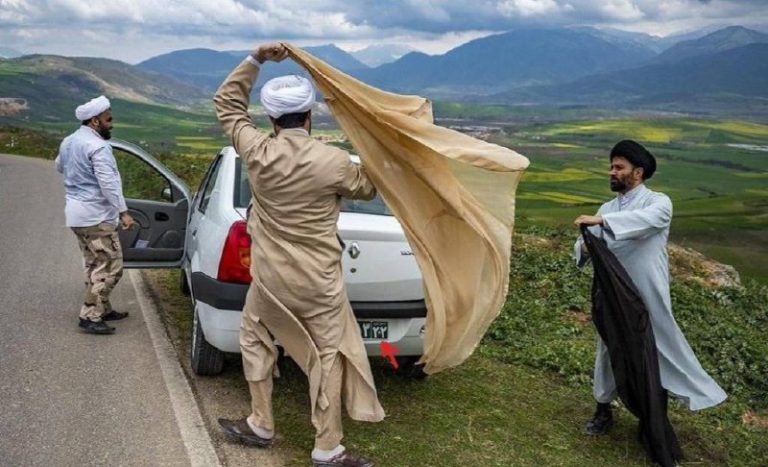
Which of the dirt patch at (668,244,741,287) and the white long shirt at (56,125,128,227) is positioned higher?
the white long shirt at (56,125,128,227)

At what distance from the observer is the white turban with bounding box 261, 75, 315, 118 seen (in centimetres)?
427

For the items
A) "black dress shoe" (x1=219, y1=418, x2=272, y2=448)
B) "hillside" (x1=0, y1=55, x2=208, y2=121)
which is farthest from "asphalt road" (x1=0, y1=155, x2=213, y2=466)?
"hillside" (x1=0, y1=55, x2=208, y2=121)

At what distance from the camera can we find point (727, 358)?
27.5 ft

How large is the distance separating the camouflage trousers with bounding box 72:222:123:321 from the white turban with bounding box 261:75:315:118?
3.39 metres

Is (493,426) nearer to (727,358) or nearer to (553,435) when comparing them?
(553,435)

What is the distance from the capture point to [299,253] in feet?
14.2

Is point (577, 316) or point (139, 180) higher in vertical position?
point (139, 180)

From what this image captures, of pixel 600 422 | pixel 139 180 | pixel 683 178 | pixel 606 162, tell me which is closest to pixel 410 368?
pixel 600 422

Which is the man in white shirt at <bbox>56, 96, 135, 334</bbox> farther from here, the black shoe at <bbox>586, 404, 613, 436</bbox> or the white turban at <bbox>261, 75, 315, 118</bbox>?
the black shoe at <bbox>586, 404, 613, 436</bbox>

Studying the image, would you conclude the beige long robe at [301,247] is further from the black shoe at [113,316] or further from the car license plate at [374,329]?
the black shoe at [113,316]

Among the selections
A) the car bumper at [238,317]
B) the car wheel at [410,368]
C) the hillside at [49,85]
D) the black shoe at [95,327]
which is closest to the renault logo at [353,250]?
the car bumper at [238,317]

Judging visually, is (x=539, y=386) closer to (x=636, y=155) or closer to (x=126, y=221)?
(x=636, y=155)

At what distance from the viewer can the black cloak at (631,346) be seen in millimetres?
4875

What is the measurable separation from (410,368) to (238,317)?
1.66 meters
